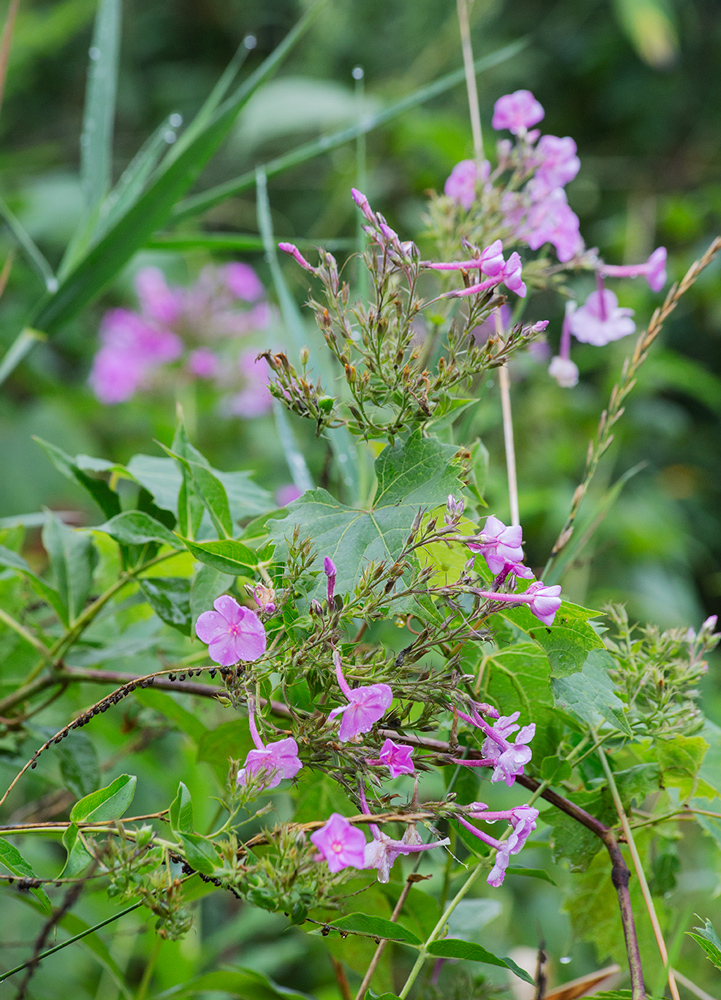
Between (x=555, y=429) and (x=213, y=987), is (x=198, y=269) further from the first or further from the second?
(x=213, y=987)

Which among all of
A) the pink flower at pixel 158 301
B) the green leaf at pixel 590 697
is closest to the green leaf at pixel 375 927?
the green leaf at pixel 590 697

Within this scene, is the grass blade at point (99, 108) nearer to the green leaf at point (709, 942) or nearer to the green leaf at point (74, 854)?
the green leaf at point (74, 854)

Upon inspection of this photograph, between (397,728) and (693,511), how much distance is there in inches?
99.8

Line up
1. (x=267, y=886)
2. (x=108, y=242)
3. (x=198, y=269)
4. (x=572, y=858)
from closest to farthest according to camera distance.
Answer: (x=267, y=886) < (x=572, y=858) < (x=108, y=242) < (x=198, y=269)

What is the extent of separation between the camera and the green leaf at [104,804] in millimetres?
342

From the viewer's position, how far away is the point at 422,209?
1.45 metres

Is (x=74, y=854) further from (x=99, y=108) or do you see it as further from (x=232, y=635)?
(x=99, y=108)

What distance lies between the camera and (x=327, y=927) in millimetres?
326

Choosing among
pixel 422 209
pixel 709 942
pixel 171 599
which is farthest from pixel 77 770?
pixel 422 209

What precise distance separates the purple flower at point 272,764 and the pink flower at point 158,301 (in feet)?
5.09

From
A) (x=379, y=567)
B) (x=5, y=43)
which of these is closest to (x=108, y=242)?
(x=5, y=43)

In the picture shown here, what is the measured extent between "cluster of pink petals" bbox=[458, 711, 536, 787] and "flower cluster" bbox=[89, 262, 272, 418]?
1.38m

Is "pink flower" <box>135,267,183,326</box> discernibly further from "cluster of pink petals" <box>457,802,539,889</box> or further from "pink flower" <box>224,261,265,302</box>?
"cluster of pink petals" <box>457,802,539,889</box>

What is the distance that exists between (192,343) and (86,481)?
1319 mm
